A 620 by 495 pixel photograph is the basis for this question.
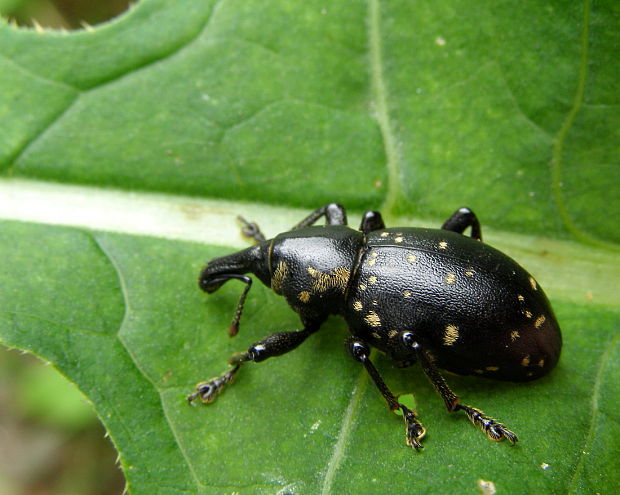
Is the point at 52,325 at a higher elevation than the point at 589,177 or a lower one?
lower

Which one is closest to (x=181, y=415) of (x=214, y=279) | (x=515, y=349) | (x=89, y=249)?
(x=214, y=279)

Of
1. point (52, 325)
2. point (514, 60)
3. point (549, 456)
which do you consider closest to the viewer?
point (549, 456)

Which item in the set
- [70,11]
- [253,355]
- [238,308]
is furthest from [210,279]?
[70,11]

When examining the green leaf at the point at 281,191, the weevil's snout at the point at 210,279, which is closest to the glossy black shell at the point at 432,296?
the green leaf at the point at 281,191

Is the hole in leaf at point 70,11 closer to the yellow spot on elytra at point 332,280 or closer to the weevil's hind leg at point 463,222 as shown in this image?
the yellow spot on elytra at point 332,280

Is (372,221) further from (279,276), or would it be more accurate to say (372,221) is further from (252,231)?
(252,231)

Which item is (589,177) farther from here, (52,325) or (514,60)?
(52,325)
